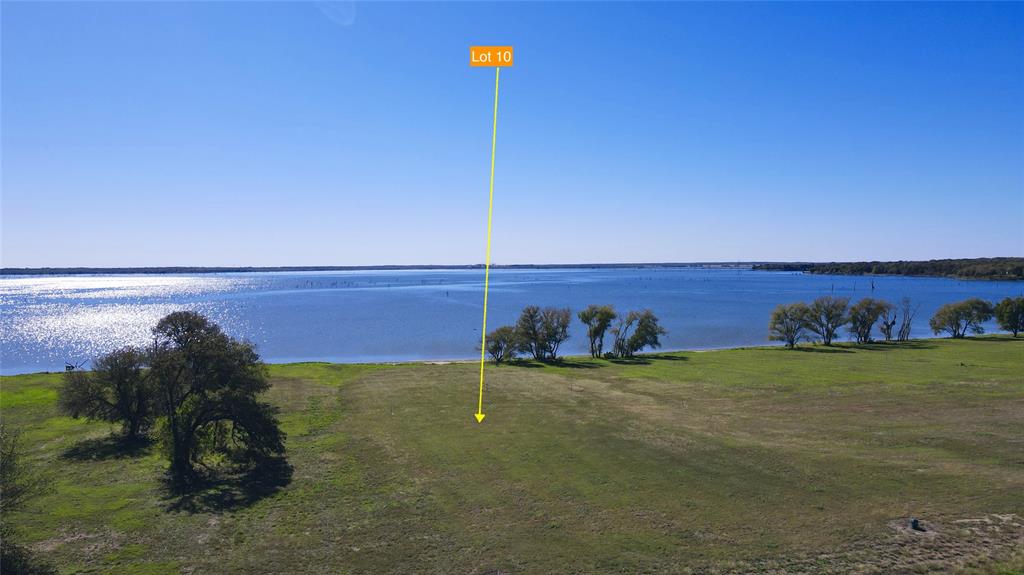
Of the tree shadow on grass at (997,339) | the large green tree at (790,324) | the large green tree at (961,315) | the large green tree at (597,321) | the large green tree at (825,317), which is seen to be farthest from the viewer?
the large green tree at (961,315)

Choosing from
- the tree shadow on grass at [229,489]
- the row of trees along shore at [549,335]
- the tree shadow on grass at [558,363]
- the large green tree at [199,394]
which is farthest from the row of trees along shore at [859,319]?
the large green tree at [199,394]

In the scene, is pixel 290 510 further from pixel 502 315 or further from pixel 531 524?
pixel 502 315

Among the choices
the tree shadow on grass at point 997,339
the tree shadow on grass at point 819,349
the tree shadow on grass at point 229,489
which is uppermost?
the tree shadow on grass at point 997,339

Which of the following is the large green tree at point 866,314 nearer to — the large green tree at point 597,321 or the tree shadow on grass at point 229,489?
the large green tree at point 597,321

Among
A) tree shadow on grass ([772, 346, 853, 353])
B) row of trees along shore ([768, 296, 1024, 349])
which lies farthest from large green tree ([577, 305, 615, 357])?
row of trees along shore ([768, 296, 1024, 349])

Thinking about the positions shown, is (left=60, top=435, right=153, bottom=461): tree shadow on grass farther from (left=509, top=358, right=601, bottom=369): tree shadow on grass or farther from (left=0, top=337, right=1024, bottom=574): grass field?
(left=509, top=358, right=601, bottom=369): tree shadow on grass

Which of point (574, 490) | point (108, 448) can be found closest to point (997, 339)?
point (574, 490)
